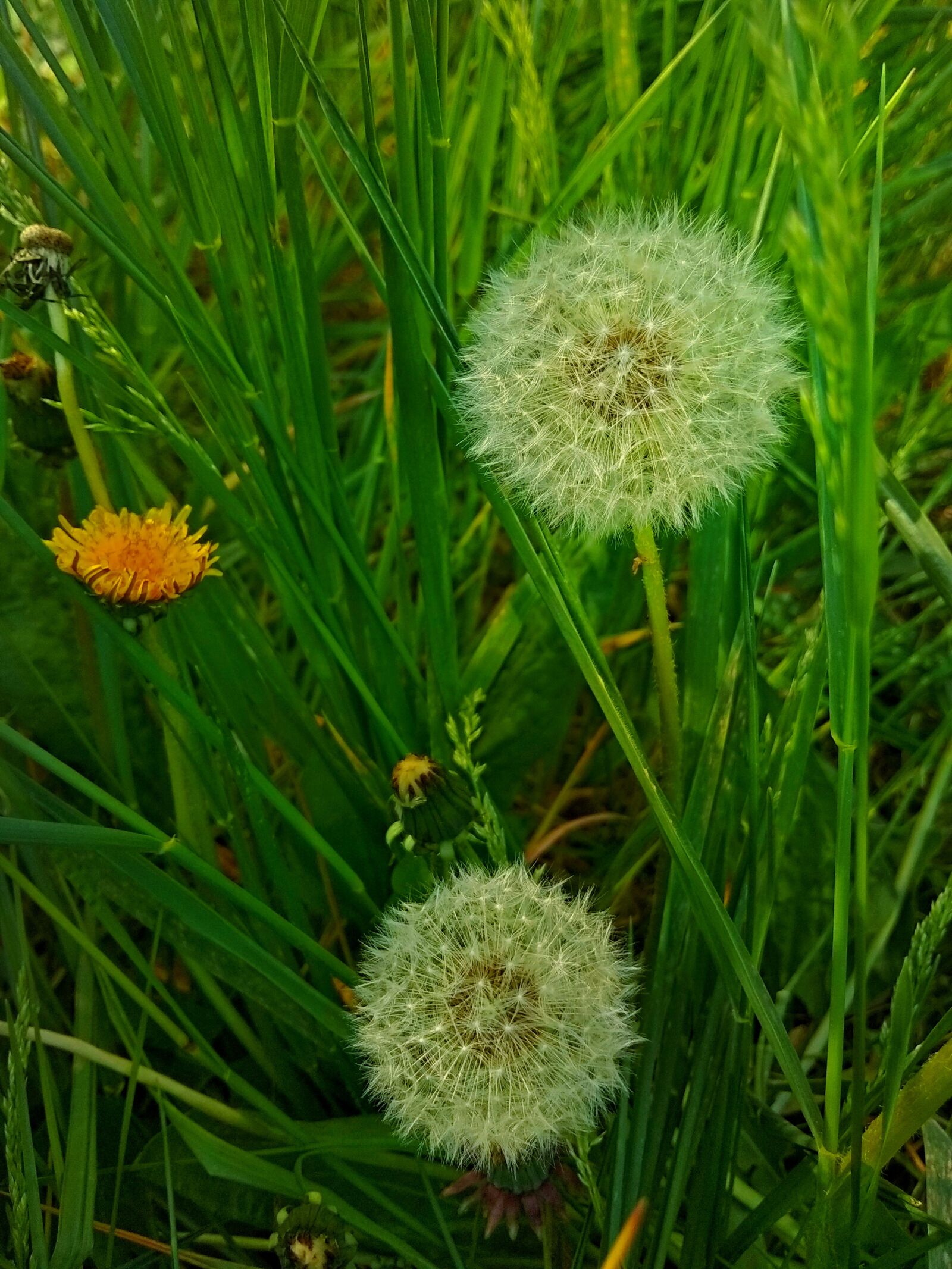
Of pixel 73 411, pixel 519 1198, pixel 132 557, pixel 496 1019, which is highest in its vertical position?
pixel 73 411

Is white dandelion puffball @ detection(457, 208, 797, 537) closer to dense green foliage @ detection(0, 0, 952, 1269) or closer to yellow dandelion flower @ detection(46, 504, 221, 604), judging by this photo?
dense green foliage @ detection(0, 0, 952, 1269)

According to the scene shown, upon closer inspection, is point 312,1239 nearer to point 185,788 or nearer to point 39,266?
point 185,788

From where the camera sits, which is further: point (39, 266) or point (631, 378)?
point (39, 266)

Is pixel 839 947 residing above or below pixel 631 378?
below

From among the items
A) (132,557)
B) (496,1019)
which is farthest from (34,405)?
(496,1019)

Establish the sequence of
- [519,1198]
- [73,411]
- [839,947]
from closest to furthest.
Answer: [839,947] → [519,1198] → [73,411]

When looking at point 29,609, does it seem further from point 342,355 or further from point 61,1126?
point 342,355
